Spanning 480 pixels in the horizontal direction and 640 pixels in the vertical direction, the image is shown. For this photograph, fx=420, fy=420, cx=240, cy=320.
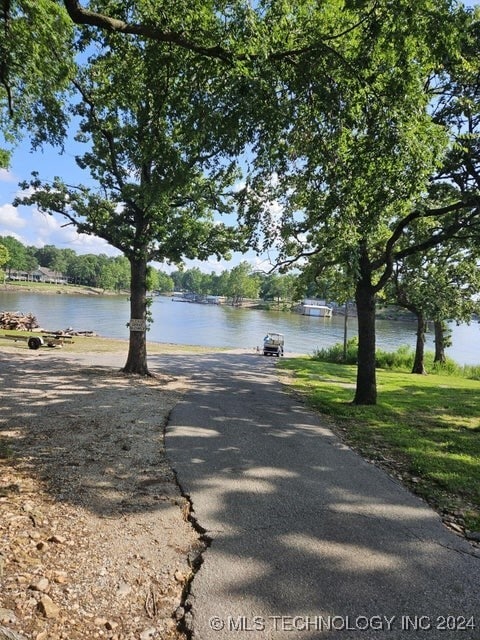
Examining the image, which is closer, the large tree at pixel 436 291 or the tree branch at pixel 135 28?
the tree branch at pixel 135 28

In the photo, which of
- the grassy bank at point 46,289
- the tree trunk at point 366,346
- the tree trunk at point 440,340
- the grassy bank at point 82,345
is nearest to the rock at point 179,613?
the tree trunk at point 366,346

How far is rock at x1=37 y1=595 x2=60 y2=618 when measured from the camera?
252 cm

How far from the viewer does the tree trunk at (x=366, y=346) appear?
11125 mm

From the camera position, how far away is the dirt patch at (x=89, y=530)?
258 cm

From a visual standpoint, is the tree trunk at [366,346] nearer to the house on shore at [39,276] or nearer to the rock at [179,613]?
the rock at [179,613]

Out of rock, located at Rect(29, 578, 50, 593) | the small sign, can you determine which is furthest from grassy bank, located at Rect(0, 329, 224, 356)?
rock, located at Rect(29, 578, 50, 593)

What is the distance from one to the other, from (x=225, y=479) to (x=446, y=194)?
32.4 ft

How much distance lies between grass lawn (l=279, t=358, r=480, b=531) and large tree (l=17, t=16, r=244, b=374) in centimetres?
518

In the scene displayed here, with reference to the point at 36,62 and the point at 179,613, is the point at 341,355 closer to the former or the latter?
the point at 36,62

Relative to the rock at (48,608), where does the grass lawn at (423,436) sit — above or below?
below

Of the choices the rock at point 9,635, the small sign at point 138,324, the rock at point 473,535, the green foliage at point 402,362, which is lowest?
the green foliage at point 402,362

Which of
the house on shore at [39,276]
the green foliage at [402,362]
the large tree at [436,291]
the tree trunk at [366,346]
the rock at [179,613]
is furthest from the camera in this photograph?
the house on shore at [39,276]

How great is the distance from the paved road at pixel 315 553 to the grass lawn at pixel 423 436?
0.46 m

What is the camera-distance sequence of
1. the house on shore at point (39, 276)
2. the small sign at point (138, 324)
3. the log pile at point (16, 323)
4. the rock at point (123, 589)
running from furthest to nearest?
1. the house on shore at point (39, 276)
2. the log pile at point (16, 323)
3. the small sign at point (138, 324)
4. the rock at point (123, 589)
